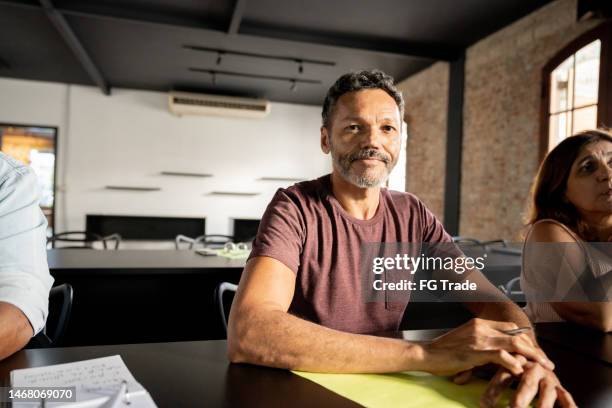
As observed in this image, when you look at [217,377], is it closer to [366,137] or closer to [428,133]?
[366,137]

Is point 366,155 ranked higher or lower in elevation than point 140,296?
higher

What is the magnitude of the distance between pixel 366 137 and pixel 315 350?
2.33 feet

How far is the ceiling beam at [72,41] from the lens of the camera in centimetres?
425

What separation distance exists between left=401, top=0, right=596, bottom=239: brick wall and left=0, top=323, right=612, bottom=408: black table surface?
3.86m

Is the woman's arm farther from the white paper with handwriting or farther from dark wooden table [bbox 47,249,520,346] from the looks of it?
the white paper with handwriting

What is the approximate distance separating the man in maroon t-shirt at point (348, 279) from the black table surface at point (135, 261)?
1378 millimetres

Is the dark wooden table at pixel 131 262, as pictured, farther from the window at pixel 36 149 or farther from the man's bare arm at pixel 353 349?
the window at pixel 36 149

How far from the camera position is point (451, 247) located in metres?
1.48

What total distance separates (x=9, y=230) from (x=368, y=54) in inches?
200

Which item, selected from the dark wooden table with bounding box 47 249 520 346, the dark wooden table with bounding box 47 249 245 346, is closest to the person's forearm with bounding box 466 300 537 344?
the dark wooden table with bounding box 47 249 520 346

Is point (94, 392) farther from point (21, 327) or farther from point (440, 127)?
point (440, 127)

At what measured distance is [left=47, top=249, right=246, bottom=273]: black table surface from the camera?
8.14 ft

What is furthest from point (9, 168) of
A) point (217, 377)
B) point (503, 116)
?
point (503, 116)

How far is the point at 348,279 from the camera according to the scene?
4.26ft
